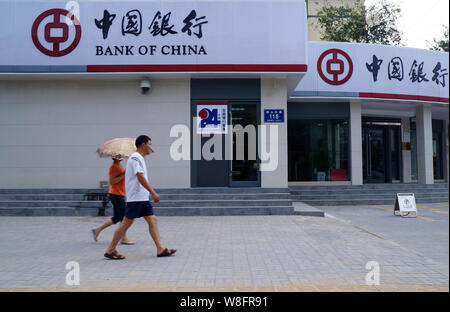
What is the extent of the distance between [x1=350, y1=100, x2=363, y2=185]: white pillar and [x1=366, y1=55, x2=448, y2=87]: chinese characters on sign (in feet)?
4.60

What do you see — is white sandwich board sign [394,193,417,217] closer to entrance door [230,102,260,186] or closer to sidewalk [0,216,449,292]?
sidewalk [0,216,449,292]

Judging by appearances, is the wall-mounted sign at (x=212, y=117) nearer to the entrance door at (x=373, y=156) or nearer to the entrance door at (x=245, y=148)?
the entrance door at (x=245, y=148)

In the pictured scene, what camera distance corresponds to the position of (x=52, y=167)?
1192 cm

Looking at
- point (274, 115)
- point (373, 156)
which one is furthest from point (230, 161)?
point (373, 156)

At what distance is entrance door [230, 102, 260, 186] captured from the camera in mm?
11852

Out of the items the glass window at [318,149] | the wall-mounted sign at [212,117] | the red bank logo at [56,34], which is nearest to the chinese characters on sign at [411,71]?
the glass window at [318,149]

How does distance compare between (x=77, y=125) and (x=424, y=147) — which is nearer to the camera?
(x=77, y=125)

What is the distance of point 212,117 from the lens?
11938mm

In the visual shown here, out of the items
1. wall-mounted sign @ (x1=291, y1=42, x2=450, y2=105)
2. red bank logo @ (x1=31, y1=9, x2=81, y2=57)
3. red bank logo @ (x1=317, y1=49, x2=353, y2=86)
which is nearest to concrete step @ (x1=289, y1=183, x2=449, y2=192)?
wall-mounted sign @ (x1=291, y1=42, x2=450, y2=105)

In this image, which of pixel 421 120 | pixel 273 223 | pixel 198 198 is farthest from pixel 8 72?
pixel 421 120

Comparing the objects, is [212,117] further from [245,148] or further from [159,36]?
[159,36]

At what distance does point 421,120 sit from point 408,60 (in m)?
2.90

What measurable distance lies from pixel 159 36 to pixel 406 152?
13730mm

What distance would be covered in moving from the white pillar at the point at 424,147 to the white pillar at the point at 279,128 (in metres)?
8.11
